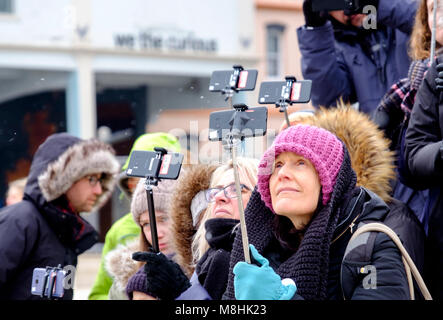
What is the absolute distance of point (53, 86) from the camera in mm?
12352

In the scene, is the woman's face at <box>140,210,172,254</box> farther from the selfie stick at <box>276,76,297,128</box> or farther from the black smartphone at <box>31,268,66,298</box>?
the selfie stick at <box>276,76,297,128</box>

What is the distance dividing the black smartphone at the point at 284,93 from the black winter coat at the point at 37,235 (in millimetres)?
1134

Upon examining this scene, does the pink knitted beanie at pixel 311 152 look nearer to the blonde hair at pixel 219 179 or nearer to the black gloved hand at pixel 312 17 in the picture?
the blonde hair at pixel 219 179

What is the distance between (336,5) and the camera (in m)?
2.52

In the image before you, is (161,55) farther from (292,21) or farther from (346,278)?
(346,278)

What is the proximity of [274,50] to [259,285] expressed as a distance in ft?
45.3

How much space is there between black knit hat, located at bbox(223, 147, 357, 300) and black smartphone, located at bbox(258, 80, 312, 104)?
0.29 metres

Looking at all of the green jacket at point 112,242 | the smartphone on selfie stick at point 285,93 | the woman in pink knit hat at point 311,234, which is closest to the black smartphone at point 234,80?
the smartphone on selfie stick at point 285,93

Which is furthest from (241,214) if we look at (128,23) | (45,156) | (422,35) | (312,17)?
(128,23)

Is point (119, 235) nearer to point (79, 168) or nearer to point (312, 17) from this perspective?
point (79, 168)

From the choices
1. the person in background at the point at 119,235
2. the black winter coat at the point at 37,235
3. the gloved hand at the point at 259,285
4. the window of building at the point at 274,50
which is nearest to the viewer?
the gloved hand at the point at 259,285

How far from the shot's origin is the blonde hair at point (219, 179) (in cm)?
246
